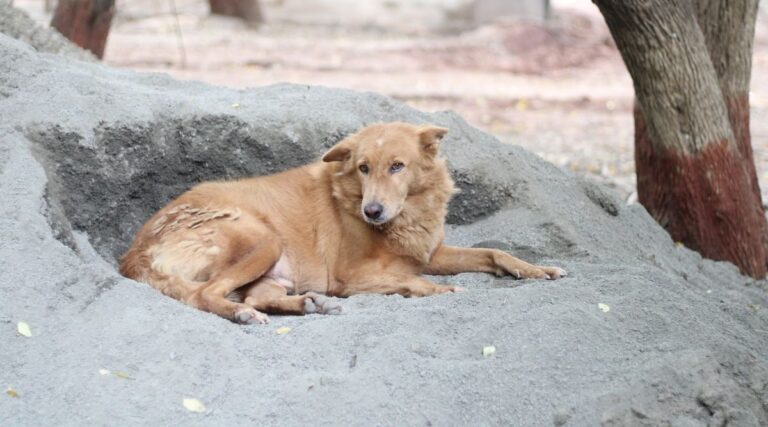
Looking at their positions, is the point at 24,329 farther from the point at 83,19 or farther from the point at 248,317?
the point at 83,19

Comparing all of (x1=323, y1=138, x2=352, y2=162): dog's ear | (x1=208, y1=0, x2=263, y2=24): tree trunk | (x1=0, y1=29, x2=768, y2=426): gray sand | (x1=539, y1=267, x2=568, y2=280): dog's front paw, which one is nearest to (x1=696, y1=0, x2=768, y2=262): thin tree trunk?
(x1=0, y1=29, x2=768, y2=426): gray sand

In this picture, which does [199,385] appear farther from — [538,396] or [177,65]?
[177,65]

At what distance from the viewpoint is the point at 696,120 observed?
25.5 feet

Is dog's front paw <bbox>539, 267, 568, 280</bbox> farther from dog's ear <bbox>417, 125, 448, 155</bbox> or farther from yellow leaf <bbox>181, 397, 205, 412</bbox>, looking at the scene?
yellow leaf <bbox>181, 397, 205, 412</bbox>

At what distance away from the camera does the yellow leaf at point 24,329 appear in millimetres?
4723

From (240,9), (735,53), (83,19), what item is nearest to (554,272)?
(735,53)

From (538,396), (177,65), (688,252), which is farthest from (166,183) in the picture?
(177,65)

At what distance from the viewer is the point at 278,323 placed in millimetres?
5340

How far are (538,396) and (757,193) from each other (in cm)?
472

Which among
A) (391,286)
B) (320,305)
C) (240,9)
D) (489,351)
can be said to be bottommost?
(240,9)

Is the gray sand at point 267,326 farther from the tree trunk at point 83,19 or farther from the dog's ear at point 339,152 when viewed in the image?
the tree trunk at point 83,19

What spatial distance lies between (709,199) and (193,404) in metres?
5.05

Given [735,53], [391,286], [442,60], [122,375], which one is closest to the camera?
[122,375]

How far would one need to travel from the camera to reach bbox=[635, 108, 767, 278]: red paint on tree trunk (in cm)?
794
